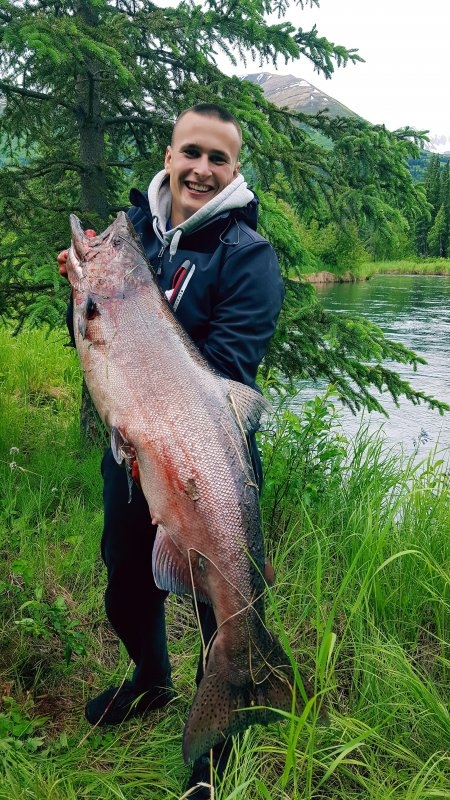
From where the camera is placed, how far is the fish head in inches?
93.0

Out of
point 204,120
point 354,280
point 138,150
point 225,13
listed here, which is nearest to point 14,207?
point 138,150

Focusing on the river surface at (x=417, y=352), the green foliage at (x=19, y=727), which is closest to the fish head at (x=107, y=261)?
the green foliage at (x=19, y=727)

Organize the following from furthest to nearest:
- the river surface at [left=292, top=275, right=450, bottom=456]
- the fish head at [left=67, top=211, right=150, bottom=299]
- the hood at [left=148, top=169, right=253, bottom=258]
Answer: the river surface at [left=292, top=275, right=450, bottom=456] → the hood at [left=148, top=169, right=253, bottom=258] → the fish head at [left=67, top=211, right=150, bottom=299]

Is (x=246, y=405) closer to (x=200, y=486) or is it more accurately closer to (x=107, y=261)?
(x=200, y=486)

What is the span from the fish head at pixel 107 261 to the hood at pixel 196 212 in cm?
16

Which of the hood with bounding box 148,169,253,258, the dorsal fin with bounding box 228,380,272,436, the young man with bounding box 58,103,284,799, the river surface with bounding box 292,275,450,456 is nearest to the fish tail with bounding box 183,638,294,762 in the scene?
Answer: the young man with bounding box 58,103,284,799

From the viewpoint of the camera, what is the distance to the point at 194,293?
2.49 metres

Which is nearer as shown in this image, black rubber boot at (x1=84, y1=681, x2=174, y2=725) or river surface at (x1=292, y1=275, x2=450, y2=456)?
black rubber boot at (x1=84, y1=681, x2=174, y2=725)

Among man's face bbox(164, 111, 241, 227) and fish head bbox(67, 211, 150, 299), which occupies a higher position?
man's face bbox(164, 111, 241, 227)

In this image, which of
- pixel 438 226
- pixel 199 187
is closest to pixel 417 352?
pixel 199 187

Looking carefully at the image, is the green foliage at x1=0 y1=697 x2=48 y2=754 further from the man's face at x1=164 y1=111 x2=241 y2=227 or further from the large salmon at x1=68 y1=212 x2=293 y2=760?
→ the man's face at x1=164 y1=111 x2=241 y2=227

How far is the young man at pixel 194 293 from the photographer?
241cm

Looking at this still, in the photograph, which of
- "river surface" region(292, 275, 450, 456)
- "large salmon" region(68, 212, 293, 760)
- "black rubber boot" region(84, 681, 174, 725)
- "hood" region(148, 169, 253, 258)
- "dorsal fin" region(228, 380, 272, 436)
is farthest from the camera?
"river surface" region(292, 275, 450, 456)

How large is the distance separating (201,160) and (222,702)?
1907 millimetres
